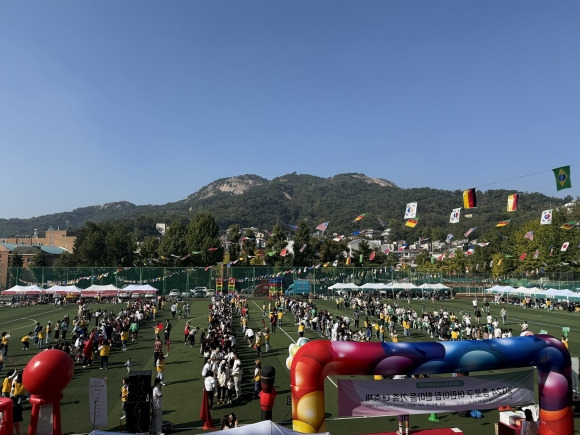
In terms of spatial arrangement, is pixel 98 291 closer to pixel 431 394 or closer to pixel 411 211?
pixel 411 211

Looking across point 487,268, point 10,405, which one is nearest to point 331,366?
point 10,405

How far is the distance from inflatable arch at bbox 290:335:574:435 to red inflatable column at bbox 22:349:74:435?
4.80m

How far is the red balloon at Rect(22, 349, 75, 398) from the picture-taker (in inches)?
346

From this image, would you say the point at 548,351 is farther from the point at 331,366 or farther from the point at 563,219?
the point at 563,219

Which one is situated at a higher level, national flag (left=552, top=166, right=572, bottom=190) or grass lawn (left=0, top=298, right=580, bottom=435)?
national flag (left=552, top=166, right=572, bottom=190)

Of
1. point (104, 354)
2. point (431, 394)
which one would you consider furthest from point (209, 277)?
point (431, 394)

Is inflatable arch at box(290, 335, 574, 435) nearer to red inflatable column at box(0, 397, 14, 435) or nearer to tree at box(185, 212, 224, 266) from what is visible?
red inflatable column at box(0, 397, 14, 435)

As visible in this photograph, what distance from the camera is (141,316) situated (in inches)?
1419

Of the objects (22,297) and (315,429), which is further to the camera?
(22,297)

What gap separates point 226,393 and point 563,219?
7400 cm

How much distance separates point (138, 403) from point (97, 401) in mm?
1152

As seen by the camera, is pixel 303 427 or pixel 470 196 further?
pixel 470 196

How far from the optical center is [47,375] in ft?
28.9

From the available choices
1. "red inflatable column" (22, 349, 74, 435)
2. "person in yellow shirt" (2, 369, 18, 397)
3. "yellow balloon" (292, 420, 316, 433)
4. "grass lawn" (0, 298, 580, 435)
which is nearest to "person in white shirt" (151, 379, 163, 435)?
"grass lawn" (0, 298, 580, 435)
